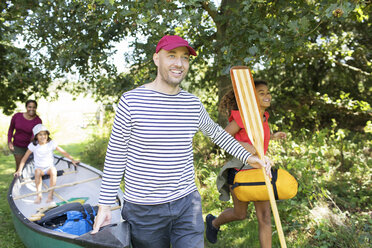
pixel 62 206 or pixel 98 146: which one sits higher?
pixel 62 206

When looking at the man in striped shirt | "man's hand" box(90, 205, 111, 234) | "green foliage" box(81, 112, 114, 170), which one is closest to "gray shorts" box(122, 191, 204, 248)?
the man in striped shirt

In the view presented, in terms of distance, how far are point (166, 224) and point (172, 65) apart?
3.29 ft

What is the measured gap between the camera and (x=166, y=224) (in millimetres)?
1933

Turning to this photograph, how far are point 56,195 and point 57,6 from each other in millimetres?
2919

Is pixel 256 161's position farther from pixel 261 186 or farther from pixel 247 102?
pixel 247 102

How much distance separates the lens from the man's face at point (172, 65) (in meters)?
1.88

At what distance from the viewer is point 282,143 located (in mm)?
5879

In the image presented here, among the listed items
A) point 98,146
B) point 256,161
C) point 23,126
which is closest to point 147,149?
point 256,161

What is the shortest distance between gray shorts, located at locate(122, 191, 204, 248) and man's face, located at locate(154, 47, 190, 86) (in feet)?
2.53

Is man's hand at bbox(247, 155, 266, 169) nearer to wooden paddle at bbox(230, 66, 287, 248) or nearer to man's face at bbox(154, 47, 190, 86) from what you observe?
wooden paddle at bbox(230, 66, 287, 248)

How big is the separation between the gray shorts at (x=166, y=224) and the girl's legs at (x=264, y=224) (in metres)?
0.76

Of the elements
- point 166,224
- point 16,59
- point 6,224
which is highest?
point 16,59

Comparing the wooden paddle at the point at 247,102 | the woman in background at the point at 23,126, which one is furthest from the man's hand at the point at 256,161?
the woman in background at the point at 23,126

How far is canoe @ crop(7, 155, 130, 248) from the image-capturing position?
75.3 inches
